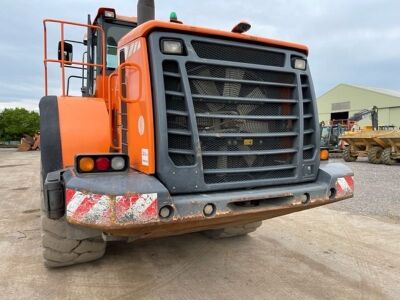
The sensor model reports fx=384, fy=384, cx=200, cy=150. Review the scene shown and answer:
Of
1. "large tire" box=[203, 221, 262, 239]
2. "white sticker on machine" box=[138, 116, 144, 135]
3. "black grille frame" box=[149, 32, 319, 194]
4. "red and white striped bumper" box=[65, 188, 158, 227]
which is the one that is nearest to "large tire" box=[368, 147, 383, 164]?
"large tire" box=[203, 221, 262, 239]

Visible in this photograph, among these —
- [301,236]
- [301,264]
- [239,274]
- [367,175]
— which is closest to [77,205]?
[239,274]

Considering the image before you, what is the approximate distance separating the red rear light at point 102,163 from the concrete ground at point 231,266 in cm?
126

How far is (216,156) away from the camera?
10.8 ft

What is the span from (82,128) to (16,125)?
218 feet

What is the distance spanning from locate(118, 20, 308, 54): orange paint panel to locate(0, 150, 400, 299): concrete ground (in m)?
2.30

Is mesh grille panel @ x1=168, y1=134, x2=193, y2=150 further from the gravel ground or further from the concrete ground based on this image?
the gravel ground

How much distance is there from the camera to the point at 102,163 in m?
2.98

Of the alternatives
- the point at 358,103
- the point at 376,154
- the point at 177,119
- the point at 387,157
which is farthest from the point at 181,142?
the point at 358,103

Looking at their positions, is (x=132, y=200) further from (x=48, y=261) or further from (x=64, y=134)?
(x=48, y=261)

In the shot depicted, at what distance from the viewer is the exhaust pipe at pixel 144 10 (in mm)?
3906

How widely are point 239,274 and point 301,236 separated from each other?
182 centimetres

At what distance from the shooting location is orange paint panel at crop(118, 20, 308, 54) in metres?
3.06

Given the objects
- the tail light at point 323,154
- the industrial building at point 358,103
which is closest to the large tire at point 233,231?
the tail light at point 323,154

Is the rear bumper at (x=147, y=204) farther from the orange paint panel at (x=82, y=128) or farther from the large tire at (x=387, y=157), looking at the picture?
the large tire at (x=387, y=157)
